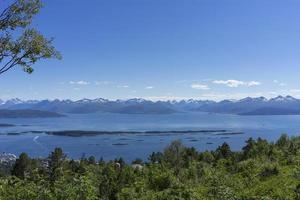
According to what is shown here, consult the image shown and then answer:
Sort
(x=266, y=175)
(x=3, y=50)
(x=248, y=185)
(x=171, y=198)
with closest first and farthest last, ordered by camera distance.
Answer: (x=3, y=50)
(x=171, y=198)
(x=248, y=185)
(x=266, y=175)

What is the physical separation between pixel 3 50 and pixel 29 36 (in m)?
0.51

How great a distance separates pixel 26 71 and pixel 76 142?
128 m

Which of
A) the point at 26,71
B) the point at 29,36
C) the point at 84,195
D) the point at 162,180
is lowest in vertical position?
the point at 162,180

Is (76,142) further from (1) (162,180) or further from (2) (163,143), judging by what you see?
(1) (162,180)

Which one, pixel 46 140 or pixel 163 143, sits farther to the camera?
pixel 46 140

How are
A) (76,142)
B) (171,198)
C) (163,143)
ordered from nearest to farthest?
(171,198) < (163,143) < (76,142)

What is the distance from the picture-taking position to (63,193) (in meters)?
9.19

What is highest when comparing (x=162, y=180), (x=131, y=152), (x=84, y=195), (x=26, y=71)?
(x=26, y=71)

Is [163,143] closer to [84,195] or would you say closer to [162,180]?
[162,180]

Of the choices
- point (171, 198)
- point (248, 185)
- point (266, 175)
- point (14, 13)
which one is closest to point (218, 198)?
point (171, 198)

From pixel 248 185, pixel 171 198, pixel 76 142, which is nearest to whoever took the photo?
pixel 171 198

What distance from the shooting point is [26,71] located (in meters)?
7.10

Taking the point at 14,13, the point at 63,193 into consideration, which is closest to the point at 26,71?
the point at 14,13

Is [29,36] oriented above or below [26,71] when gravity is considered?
above
